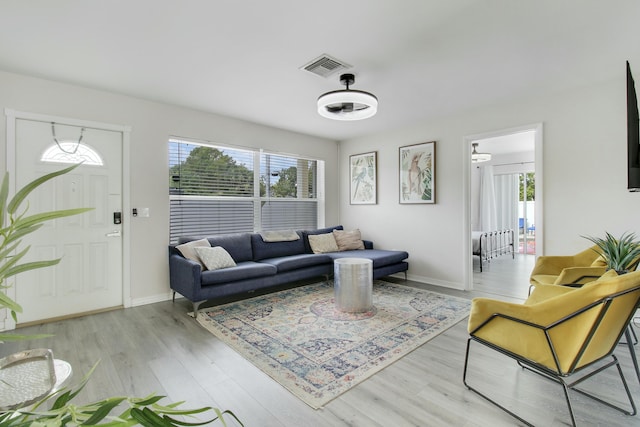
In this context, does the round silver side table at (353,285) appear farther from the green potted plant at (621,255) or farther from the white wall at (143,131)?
the white wall at (143,131)

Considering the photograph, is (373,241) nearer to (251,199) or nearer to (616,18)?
(251,199)

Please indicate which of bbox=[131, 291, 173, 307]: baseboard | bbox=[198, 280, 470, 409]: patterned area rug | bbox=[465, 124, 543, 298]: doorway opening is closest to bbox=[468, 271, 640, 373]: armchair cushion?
bbox=[198, 280, 470, 409]: patterned area rug

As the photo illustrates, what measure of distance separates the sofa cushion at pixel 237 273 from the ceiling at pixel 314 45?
2.07m

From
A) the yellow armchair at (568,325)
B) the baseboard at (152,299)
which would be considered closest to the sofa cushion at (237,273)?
the baseboard at (152,299)

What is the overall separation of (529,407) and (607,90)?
3420 millimetres

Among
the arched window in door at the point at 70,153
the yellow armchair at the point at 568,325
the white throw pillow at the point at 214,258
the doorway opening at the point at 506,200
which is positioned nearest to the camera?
the yellow armchair at the point at 568,325

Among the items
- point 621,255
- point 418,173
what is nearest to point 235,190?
point 418,173

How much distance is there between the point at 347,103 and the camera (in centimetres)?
310

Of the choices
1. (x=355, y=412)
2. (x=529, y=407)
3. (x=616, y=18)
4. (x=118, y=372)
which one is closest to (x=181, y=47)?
(x=118, y=372)

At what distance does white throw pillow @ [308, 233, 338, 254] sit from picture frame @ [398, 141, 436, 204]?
134 cm

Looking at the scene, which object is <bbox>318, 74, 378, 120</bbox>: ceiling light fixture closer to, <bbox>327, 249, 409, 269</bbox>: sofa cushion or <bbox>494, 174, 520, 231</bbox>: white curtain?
<bbox>327, 249, 409, 269</bbox>: sofa cushion

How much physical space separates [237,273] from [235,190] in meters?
1.59

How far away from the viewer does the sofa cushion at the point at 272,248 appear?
4.62 metres

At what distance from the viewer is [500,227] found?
27.6 ft
